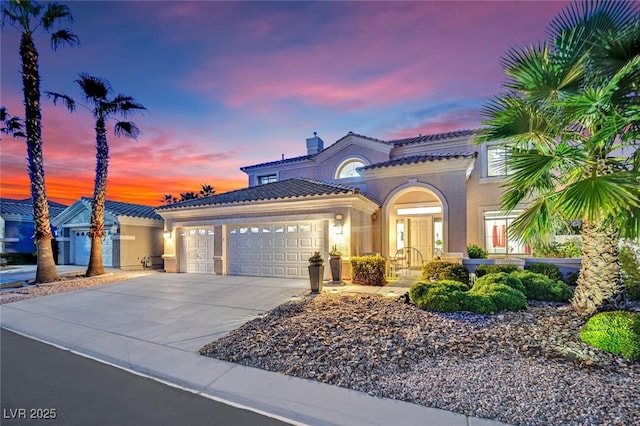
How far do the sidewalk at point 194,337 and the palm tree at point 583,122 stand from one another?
14.0ft

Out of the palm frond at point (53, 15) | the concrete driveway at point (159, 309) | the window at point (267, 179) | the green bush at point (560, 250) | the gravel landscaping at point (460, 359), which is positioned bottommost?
the concrete driveway at point (159, 309)

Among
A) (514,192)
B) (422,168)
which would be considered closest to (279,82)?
(422,168)

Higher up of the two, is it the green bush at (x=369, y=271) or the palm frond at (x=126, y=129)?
the palm frond at (x=126, y=129)

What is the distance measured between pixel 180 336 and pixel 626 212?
26.7 feet

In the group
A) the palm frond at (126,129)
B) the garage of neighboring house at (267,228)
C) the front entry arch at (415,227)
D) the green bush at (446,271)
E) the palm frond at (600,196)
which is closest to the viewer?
the palm frond at (600,196)

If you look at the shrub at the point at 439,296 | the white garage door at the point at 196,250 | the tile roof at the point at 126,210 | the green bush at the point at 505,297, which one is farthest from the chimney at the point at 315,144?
the green bush at the point at 505,297

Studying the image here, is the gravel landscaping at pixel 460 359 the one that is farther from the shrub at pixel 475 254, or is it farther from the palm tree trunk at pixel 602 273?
the shrub at pixel 475 254

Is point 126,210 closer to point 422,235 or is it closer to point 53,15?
point 53,15

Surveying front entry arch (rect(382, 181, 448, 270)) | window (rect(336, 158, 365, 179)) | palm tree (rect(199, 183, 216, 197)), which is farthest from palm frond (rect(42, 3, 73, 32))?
palm tree (rect(199, 183, 216, 197))

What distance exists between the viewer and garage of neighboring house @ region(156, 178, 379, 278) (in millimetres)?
11750

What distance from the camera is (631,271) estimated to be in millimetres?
7992

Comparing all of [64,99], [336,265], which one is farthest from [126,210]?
[336,265]

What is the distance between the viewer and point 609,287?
5570 mm

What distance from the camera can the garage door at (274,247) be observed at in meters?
12.2
